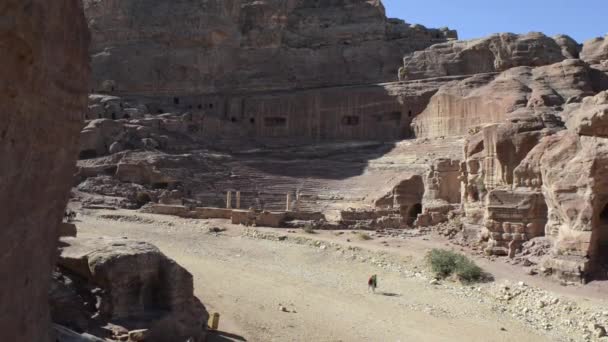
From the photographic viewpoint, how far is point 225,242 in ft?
74.1

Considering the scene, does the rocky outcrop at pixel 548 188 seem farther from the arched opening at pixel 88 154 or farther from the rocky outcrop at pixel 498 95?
the arched opening at pixel 88 154

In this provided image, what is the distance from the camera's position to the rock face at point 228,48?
51.1 meters

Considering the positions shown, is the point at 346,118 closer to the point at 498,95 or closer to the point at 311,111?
the point at 311,111

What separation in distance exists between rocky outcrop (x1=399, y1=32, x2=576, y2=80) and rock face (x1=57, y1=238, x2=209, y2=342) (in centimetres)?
3614

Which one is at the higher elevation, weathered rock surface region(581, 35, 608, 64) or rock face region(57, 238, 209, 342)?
weathered rock surface region(581, 35, 608, 64)

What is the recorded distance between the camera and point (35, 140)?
208 inches

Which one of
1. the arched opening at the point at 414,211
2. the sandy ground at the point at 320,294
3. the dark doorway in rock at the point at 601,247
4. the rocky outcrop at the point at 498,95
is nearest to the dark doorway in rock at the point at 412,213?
the arched opening at the point at 414,211

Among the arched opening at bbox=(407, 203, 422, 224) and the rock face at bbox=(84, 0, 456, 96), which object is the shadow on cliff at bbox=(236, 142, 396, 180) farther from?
the rock face at bbox=(84, 0, 456, 96)

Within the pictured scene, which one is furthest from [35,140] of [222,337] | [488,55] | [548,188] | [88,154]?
[488,55]

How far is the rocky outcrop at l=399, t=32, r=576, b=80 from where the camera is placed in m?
40.7

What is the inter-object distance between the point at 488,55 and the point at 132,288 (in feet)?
126

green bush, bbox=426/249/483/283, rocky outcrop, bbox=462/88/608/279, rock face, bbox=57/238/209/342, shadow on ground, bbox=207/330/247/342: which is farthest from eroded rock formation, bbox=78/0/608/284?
rock face, bbox=57/238/209/342

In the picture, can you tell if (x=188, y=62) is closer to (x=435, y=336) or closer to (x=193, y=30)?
(x=193, y=30)

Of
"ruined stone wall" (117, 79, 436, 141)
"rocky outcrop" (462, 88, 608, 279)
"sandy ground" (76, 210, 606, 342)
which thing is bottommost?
"sandy ground" (76, 210, 606, 342)
